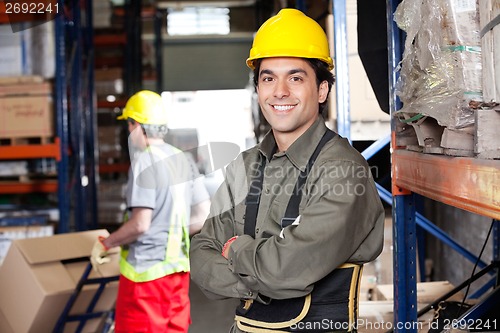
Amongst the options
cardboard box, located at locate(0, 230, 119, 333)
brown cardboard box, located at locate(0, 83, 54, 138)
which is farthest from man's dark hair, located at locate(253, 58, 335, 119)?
brown cardboard box, located at locate(0, 83, 54, 138)

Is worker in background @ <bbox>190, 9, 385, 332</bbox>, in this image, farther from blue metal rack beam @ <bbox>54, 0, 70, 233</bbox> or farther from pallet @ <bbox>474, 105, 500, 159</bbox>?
blue metal rack beam @ <bbox>54, 0, 70, 233</bbox>

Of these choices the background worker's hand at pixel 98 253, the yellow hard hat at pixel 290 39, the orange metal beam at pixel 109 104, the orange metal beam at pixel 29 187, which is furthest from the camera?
the orange metal beam at pixel 109 104

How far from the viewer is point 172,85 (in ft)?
61.9

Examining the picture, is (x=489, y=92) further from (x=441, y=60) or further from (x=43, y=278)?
(x=43, y=278)

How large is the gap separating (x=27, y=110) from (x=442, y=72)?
548 cm

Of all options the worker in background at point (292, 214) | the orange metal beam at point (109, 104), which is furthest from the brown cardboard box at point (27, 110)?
the worker in background at point (292, 214)

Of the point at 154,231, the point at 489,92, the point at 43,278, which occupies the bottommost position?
the point at 43,278

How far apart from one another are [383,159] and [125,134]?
645 cm

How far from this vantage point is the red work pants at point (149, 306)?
470cm

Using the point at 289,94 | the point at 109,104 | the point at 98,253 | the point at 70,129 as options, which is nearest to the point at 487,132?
the point at 289,94

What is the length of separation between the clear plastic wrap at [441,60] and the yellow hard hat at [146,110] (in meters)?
2.47

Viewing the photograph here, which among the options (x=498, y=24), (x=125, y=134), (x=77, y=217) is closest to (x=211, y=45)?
(x=125, y=134)

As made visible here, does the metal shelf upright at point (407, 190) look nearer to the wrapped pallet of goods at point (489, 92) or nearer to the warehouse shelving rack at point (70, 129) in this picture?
the wrapped pallet of goods at point (489, 92)

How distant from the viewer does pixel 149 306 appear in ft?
15.5
